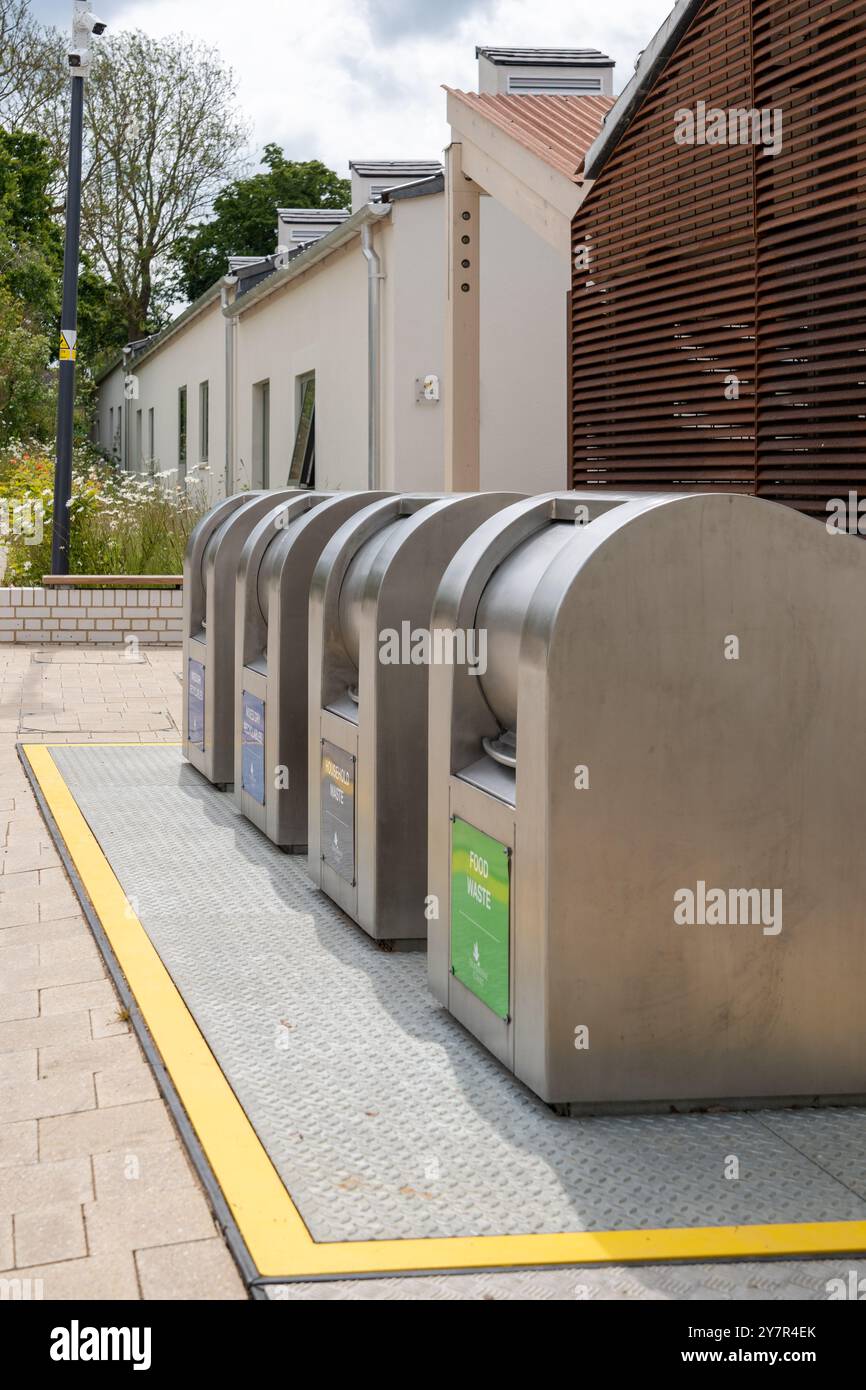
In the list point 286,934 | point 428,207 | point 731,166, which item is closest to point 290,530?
point 286,934

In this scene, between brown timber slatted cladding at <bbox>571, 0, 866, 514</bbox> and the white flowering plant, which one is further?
the white flowering plant

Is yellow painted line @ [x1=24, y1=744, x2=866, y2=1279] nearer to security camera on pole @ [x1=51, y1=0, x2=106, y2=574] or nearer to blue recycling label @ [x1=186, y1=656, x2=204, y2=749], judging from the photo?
blue recycling label @ [x1=186, y1=656, x2=204, y2=749]

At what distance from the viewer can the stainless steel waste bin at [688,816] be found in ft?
11.6

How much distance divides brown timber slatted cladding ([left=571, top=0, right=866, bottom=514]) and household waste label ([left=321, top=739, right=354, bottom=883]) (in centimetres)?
194

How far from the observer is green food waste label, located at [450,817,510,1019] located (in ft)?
12.5

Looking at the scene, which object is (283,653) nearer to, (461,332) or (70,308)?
(461,332)

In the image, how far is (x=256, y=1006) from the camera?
4379 millimetres

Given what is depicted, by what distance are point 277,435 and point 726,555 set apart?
17102mm

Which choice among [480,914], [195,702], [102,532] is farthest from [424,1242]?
[102,532]

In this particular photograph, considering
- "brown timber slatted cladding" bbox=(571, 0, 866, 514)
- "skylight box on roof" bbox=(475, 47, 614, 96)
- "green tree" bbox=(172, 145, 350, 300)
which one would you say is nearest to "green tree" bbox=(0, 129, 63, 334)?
"green tree" bbox=(172, 145, 350, 300)

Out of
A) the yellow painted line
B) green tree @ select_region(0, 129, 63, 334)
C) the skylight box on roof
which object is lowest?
the yellow painted line

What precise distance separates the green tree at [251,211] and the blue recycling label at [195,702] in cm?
3828
